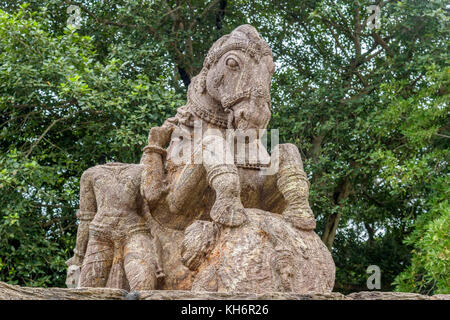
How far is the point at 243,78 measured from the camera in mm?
5723

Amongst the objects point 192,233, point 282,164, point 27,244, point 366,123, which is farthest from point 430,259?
point 27,244

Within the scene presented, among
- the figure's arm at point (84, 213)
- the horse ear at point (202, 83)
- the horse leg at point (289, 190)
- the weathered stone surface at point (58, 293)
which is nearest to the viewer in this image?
the weathered stone surface at point (58, 293)

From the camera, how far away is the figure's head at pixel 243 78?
5680mm

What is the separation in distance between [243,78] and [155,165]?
1038 millimetres

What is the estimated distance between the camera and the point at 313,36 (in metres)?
13.6

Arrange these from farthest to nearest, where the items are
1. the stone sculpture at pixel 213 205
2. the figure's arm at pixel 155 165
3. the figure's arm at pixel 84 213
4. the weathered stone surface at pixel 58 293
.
A: the figure's arm at pixel 84 213, the figure's arm at pixel 155 165, the stone sculpture at pixel 213 205, the weathered stone surface at pixel 58 293

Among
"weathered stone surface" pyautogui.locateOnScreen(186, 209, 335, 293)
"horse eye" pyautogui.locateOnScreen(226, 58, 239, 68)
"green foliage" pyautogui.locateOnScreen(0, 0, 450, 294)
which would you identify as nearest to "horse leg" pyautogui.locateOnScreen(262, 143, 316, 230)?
"weathered stone surface" pyautogui.locateOnScreen(186, 209, 335, 293)

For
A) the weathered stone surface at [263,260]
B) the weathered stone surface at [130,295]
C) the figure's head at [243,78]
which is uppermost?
the figure's head at [243,78]

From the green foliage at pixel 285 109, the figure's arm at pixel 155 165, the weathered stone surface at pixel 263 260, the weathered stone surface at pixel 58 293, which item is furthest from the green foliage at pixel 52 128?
the weathered stone surface at pixel 58 293

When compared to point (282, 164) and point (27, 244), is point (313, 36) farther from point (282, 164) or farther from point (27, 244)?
point (282, 164)

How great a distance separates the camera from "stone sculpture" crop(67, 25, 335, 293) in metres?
5.13

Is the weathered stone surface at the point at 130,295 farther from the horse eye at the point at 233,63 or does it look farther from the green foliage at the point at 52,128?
the green foliage at the point at 52,128

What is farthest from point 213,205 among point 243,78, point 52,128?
point 52,128

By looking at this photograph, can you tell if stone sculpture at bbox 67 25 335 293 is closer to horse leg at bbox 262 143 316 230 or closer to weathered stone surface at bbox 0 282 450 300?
horse leg at bbox 262 143 316 230
